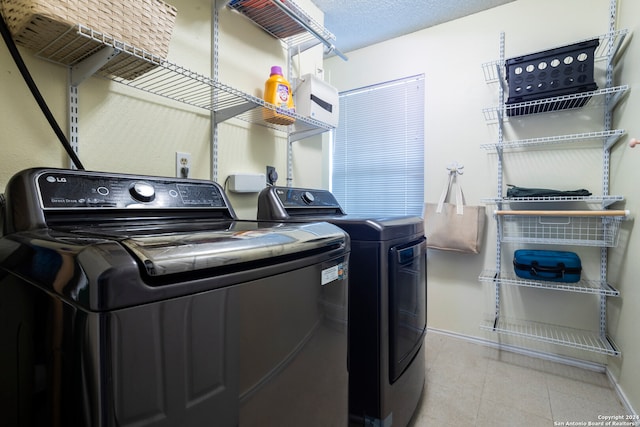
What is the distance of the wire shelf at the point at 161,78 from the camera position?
3.03 feet

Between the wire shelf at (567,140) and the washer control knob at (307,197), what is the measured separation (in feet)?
4.70

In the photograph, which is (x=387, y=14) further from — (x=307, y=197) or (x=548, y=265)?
(x=548, y=265)

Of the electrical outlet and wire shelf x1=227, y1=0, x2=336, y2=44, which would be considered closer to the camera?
the electrical outlet

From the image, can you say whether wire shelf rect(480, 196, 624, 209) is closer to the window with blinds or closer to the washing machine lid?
the window with blinds

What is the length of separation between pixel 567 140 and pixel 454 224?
0.91 m

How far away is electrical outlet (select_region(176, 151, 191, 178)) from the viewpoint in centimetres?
139

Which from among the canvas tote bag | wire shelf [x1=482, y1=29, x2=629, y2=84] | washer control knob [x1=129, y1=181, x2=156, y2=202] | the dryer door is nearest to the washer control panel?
washer control knob [x1=129, y1=181, x2=156, y2=202]

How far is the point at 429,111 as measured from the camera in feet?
8.57

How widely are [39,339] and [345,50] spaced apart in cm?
311

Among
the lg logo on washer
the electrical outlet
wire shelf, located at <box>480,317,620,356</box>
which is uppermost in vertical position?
the electrical outlet

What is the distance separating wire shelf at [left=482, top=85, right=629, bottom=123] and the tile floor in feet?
5.61

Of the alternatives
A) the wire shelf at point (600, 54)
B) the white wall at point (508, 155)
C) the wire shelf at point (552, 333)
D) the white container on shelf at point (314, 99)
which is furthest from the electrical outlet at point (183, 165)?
the wire shelf at point (552, 333)

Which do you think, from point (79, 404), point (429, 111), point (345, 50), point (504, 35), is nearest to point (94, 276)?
point (79, 404)

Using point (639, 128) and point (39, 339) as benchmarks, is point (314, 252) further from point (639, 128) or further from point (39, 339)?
point (639, 128)
